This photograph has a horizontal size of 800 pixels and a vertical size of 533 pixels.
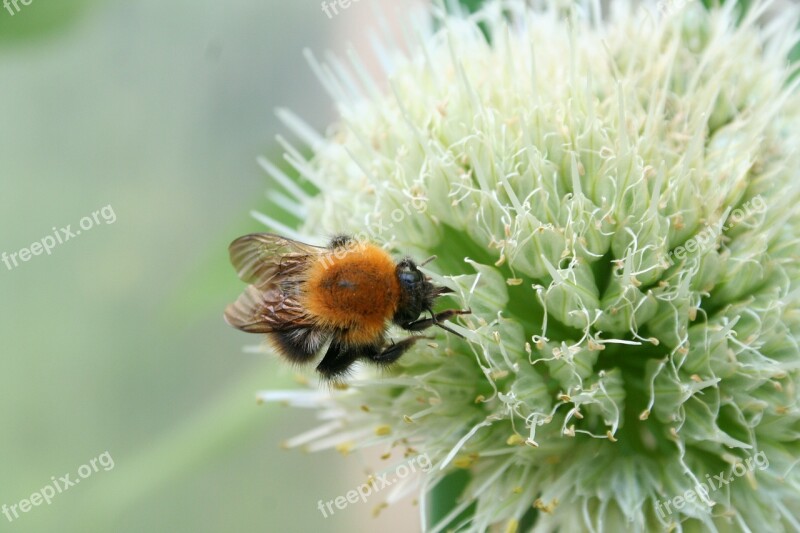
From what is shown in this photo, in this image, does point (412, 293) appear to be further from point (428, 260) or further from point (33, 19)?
point (33, 19)

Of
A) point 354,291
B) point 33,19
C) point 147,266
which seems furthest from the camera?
point 147,266

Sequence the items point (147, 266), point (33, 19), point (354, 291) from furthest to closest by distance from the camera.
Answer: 1. point (147, 266)
2. point (33, 19)
3. point (354, 291)

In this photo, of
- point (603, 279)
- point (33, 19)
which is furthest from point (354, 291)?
point (33, 19)

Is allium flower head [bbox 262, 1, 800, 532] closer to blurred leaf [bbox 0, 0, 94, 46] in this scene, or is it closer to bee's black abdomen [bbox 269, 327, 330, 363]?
bee's black abdomen [bbox 269, 327, 330, 363]

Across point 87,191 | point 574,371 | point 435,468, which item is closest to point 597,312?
point 574,371

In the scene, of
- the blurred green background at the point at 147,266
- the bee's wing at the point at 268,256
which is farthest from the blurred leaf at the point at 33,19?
the bee's wing at the point at 268,256

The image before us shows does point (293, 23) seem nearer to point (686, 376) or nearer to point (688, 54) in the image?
point (688, 54)

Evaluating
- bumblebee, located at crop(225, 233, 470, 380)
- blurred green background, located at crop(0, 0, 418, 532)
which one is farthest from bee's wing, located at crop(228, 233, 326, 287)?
blurred green background, located at crop(0, 0, 418, 532)
